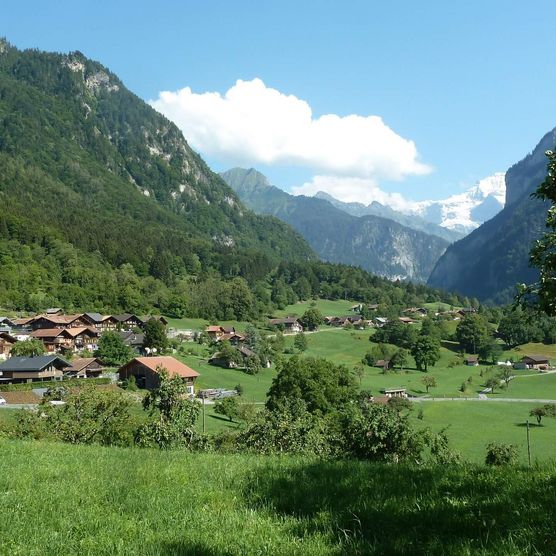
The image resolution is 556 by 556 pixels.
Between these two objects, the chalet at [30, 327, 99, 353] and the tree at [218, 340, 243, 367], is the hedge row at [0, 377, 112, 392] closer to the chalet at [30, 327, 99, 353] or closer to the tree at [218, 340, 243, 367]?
the chalet at [30, 327, 99, 353]

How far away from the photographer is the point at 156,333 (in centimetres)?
10769

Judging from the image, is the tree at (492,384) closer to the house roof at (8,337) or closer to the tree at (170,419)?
the tree at (170,419)

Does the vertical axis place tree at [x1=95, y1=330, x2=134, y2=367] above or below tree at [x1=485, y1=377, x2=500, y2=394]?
above

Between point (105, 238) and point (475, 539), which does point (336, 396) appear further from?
point (105, 238)

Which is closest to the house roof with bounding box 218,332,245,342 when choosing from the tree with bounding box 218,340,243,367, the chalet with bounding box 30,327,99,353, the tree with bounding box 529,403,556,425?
the tree with bounding box 218,340,243,367

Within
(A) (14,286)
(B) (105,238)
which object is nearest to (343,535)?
(A) (14,286)

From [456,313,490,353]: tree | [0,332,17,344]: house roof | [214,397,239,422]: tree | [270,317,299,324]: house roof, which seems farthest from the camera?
[270,317,299,324]: house roof

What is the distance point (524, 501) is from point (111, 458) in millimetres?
8407

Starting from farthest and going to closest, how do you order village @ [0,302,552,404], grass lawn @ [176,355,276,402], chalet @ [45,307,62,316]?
chalet @ [45,307,62,316], grass lawn @ [176,355,276,402], village @ [0,302,552,404]

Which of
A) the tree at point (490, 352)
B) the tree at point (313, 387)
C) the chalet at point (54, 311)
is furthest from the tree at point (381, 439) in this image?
the tree at point (490, 352)

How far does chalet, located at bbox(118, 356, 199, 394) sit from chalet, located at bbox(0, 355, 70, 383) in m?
10.4

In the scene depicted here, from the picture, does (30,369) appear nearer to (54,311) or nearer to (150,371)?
(150,371)

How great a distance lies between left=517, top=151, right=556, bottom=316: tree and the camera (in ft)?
34.7

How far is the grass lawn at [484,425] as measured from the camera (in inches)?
2239
